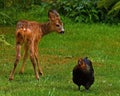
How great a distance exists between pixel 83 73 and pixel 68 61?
22.8 feet

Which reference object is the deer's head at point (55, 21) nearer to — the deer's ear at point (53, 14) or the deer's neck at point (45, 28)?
the deer's ear at point (53, 14)

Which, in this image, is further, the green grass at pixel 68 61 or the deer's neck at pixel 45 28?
the deer's neck at pixel 45 28

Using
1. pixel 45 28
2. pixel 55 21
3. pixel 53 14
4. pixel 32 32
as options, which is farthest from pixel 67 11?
pixel 32 32

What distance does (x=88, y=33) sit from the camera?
24.3m

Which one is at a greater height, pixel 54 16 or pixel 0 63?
pixel 54 16

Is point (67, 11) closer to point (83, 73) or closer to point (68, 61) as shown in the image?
point (68, 61)

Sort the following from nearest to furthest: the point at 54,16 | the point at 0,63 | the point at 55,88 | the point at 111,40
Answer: the point at 55,88, the point at 54,16, the point at 0,63, the point at 111,40

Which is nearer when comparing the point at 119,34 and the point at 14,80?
the point at 14,80

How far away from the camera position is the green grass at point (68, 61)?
10820mm

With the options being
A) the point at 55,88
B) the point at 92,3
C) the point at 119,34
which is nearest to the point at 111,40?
the point at 119,34

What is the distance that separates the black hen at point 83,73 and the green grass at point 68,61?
205mm

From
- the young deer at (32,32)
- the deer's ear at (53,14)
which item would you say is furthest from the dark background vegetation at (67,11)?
the deer's ear at (53,14)

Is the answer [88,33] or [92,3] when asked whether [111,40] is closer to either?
[88,33]

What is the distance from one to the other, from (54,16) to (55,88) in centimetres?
295
